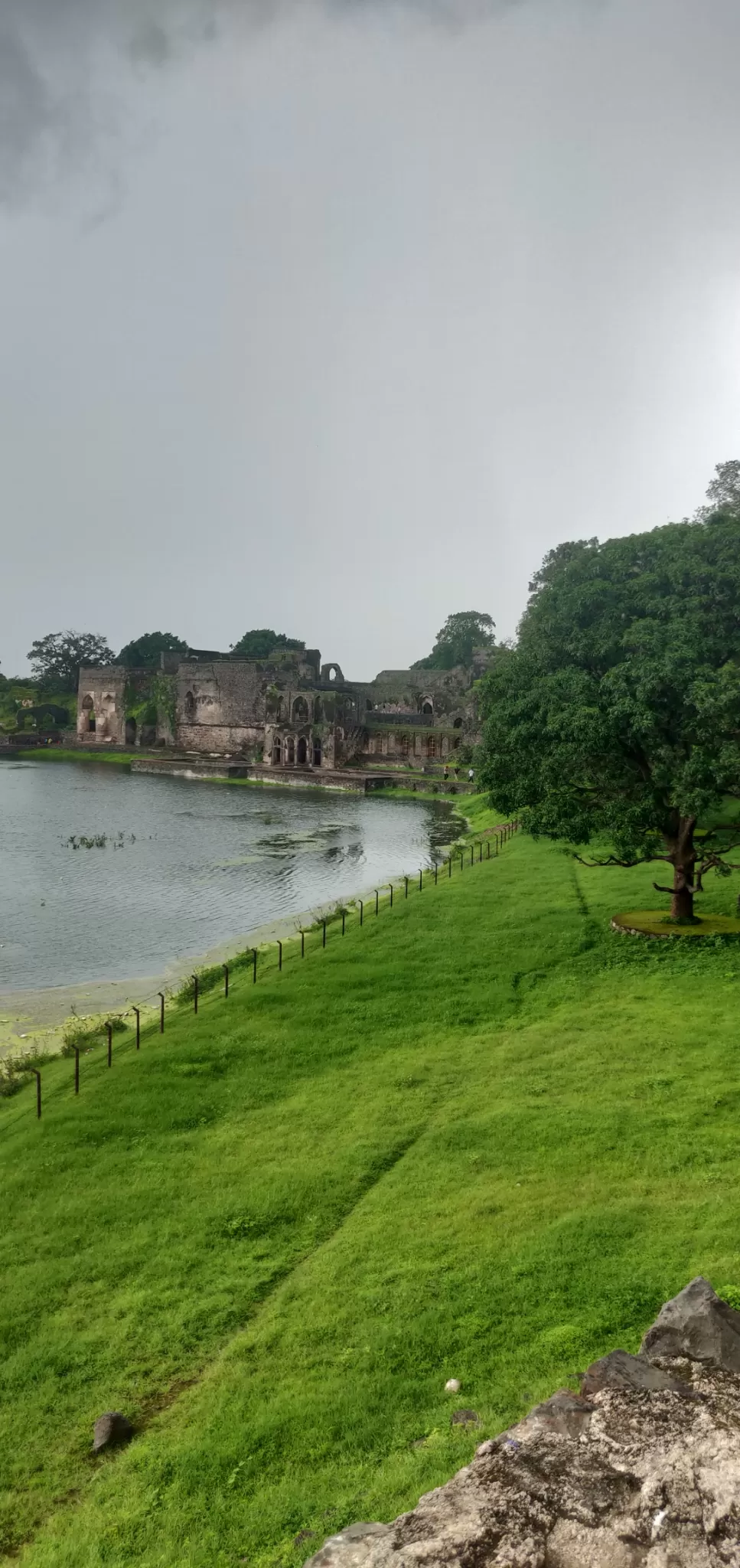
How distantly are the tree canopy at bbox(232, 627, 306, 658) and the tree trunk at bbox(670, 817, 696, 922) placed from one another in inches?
3896

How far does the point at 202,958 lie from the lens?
2067 centimetres

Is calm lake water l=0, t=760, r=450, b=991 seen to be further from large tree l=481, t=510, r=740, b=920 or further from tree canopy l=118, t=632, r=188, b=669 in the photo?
tree canopy l=118, t=632, r=188, b=669

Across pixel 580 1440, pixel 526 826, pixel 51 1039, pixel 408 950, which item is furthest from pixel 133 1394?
pixel 526 826

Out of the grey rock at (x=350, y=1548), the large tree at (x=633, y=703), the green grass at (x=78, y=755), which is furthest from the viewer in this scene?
the green grass at (x=78, y=755)

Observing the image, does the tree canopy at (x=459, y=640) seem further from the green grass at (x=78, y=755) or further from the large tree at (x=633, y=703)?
the large tree at (x=633, y=703)

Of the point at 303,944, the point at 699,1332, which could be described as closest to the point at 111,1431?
the point at 699,1332

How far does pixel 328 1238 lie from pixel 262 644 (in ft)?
365

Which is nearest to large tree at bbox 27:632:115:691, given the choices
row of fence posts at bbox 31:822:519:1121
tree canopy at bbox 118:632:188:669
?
tree canopy at bbox 118:632:188:669

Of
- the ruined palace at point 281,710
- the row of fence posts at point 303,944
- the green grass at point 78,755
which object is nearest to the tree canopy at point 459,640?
the ruined palace at point 281,710

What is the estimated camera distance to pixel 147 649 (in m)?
115

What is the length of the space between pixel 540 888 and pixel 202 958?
329 inches

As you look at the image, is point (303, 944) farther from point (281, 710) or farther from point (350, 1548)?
point (281, 710)

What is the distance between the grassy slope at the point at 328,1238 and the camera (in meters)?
5.94

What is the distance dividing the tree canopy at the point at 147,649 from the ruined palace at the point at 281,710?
18.0 metres
